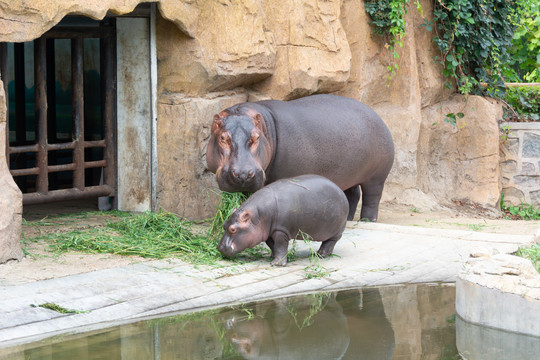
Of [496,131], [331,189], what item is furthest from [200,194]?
[496,131]

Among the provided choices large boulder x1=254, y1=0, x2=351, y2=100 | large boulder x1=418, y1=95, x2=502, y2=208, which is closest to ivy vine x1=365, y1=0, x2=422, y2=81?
large boulder x1=254, y1=0, x2=351, y2=100

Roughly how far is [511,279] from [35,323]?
8.89 feet

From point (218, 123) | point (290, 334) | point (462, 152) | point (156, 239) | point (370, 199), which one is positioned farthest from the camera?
point (462, 152)

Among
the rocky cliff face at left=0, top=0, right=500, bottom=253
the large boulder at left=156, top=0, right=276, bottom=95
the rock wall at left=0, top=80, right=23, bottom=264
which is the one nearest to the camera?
the rock wall at left=0, top=80, right=23, bottom=264

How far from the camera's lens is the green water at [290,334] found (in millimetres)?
4289

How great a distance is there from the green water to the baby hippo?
0.75 meters

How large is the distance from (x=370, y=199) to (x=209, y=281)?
340cm

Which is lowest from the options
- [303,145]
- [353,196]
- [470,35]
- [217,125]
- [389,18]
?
[353,196]

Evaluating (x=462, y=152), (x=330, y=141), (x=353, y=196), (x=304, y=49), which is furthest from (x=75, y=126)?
(x=462, y=152)

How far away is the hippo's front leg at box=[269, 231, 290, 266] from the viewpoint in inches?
242

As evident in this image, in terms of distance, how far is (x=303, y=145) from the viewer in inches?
297

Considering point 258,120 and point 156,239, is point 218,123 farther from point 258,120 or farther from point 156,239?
point 156,239

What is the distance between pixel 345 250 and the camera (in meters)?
6.81

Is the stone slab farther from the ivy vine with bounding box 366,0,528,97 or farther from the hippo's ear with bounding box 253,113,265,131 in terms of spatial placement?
the ivy vine with bounding box 366,0,528,97
